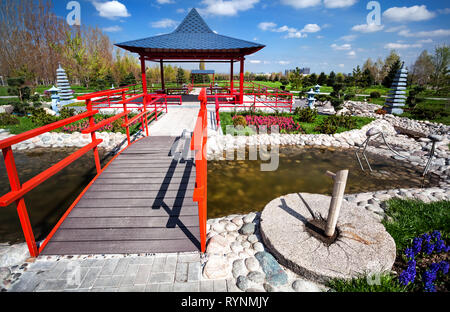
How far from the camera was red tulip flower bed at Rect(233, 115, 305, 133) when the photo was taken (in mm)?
10703

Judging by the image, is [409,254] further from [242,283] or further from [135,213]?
[135,213]

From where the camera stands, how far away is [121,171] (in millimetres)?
4727

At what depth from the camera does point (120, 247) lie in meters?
2.93

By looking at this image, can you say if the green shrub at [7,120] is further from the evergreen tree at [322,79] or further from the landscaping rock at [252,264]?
A: the evergreen tree at [322,79]

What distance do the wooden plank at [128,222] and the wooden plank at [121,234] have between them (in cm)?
8

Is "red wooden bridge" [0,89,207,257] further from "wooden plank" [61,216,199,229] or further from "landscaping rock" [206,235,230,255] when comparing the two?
"landscaping rock" [206,235,230,255]

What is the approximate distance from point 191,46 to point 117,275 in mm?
12071

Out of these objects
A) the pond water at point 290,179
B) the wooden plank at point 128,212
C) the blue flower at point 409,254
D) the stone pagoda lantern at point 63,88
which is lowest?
the pond water at point 290,179

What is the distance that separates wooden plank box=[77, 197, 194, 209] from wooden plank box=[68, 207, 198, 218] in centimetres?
8

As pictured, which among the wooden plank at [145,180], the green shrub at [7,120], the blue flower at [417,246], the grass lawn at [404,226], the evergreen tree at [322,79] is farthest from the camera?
the evergreen tree at [322,79]

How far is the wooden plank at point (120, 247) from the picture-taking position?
286 cm

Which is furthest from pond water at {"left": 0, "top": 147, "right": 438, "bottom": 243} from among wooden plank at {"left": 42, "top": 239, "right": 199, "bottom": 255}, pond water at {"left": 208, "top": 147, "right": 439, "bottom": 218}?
wooden plank at {"left": 42, "top": 239, "right": 199, "bottom": 255}

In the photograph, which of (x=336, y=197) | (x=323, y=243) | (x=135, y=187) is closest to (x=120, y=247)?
(x=135, y=187)

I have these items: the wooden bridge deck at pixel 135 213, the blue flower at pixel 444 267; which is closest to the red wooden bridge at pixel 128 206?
the wooden bridge deck at pixel 135 213
